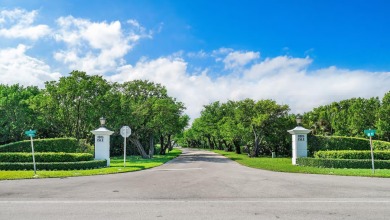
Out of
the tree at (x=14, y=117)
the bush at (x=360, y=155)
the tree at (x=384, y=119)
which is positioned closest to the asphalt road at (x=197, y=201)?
the bush at (x=360, y=155)

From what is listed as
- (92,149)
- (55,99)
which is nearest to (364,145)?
(92,149)

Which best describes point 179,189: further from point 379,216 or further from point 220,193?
point 379,216

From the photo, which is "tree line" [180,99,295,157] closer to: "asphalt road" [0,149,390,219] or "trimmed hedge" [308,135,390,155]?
"trimmed hedge" [308,135,390,155]

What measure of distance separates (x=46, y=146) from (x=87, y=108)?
10609 mm

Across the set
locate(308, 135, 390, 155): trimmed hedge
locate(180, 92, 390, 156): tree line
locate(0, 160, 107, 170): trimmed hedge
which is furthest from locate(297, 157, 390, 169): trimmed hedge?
locate(180, 92, 390, 156): tree line

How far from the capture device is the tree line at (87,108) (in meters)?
32.7

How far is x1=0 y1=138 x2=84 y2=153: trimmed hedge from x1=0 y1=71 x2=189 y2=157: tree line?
8.73 meters

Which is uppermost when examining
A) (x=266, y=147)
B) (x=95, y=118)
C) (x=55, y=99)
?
(x=55, y=99)

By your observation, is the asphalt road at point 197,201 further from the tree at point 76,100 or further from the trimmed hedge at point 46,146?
the tree at point 76,100

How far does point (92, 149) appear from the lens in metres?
29.2

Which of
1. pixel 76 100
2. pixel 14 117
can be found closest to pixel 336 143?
pixel 76 100

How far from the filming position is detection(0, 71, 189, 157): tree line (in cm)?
3272

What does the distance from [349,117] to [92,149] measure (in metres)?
46.6

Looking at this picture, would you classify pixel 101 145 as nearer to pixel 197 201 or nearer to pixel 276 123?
pixel 197 201
